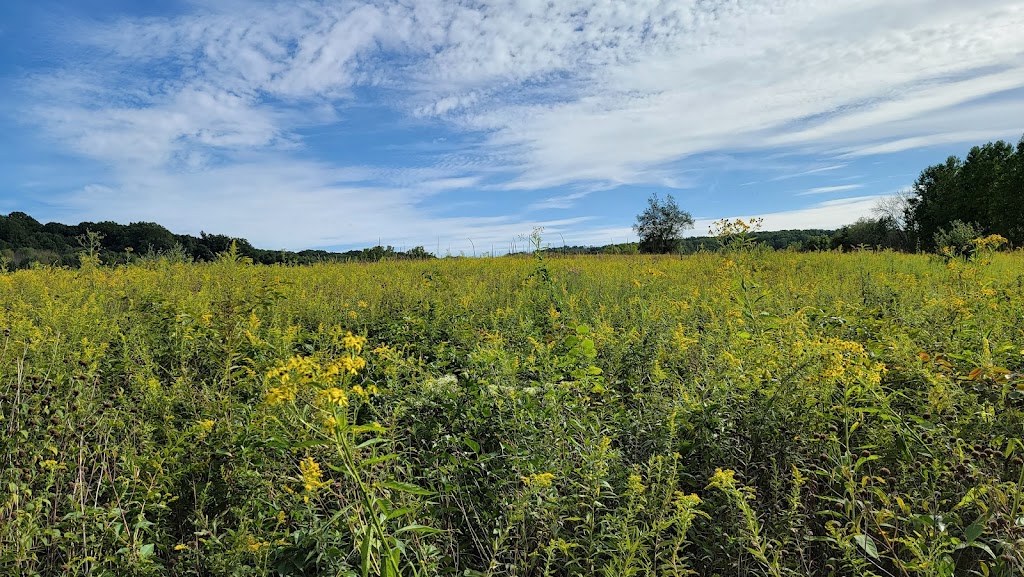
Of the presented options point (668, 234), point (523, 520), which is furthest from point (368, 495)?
point (668, 234)

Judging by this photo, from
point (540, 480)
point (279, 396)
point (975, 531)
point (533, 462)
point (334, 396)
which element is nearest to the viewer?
point (334, 396)

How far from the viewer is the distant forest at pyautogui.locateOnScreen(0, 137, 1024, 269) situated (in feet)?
35.7

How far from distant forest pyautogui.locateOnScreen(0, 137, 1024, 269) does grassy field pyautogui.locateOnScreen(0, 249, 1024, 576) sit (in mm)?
2804

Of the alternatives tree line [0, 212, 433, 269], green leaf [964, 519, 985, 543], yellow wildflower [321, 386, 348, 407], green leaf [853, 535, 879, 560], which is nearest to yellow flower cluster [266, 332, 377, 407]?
yellow wildflower [321, 386, 348, 407]

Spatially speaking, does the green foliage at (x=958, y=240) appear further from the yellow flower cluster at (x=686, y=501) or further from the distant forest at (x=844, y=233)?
the yellow flower cluster at (x=686, y=501)

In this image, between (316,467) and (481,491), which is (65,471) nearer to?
(316,467)

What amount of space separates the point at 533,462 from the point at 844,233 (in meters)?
72.6

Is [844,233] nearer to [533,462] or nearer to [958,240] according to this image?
[958,240]

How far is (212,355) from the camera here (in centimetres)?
396

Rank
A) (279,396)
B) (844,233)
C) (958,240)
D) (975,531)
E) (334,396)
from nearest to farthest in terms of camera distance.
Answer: (334,396) < (279,396) < (975,531) < (958,240) < (844,233)

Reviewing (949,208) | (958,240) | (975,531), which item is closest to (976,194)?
(949,208)

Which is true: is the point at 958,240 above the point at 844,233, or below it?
below

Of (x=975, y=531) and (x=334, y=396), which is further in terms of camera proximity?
(x=975, y=531)

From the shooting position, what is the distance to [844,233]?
2438 inches
